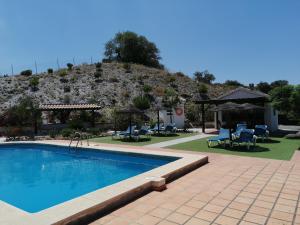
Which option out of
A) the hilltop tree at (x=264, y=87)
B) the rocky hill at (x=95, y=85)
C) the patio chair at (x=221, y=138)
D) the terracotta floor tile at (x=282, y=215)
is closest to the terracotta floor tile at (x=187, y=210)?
the terracotta floor tile at (x=282, y=215)

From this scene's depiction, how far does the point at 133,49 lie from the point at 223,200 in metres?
45.1

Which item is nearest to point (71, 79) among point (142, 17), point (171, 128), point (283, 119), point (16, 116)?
point (16, 116)

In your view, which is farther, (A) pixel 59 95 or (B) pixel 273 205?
(A) pixel 59 95

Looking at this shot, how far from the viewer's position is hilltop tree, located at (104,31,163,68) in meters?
47.6

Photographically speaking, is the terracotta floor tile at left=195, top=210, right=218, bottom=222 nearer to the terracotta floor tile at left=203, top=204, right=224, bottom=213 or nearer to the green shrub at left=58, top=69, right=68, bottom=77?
the terracotta floor tile at left=203, top=204, right=224, bottom=213

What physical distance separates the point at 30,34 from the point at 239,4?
17115 mm

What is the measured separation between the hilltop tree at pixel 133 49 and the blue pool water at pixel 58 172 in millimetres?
36599

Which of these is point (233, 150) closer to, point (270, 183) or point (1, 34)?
point (270, 183)

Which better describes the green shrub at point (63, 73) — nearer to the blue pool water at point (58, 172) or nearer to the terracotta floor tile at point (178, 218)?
the blue pool water at point (58, 172)

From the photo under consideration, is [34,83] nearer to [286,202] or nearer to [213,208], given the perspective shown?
[213,208]

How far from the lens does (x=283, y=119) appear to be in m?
26.0

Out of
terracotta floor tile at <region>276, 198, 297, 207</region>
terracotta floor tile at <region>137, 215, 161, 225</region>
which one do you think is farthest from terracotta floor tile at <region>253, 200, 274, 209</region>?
terracotta floor tile at <region>137, 215, 161, 225</region>

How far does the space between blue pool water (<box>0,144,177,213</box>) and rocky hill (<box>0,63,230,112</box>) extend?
19.1m

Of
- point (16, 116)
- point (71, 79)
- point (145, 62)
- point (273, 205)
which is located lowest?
point (273, 205)
